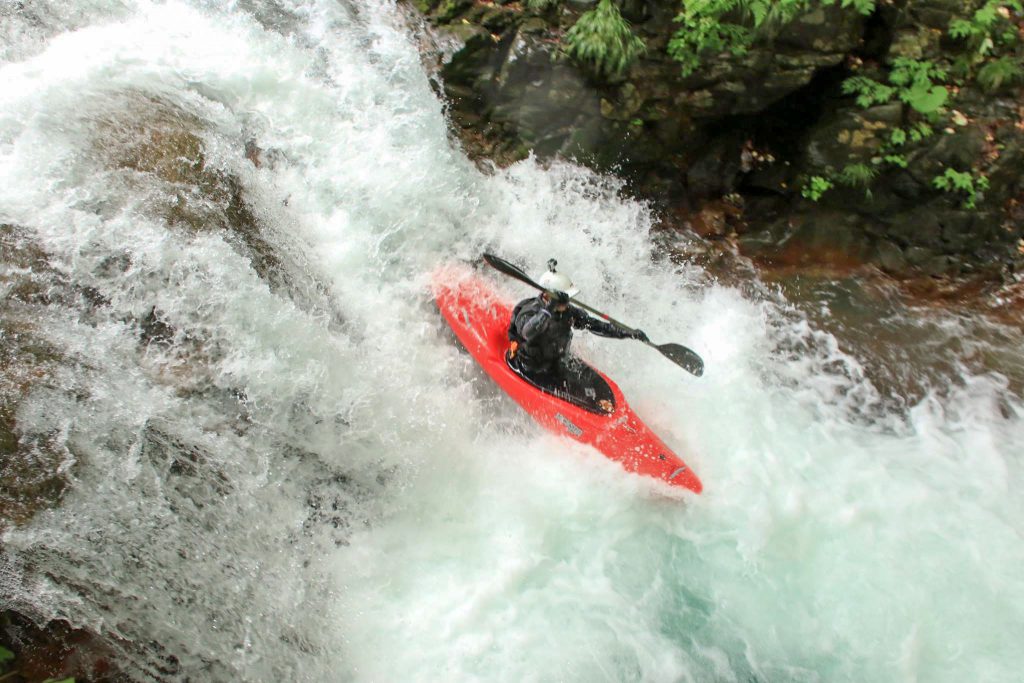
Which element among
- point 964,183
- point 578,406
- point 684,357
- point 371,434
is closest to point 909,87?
point 964,183

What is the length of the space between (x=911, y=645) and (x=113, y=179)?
18.3ft

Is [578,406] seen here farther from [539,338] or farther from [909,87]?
[909,87]

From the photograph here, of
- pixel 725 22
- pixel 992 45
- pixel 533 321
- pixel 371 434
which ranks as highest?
pixel 992 45

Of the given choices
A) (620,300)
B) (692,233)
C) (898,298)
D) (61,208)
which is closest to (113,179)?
(61,208)

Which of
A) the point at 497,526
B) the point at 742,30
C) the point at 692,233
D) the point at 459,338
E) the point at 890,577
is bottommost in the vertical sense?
the point at 497,526

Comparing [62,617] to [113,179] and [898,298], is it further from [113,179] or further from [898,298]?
[898,298]

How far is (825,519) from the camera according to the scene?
173 inches

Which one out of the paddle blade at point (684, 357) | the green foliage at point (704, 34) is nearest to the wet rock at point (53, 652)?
the paddle blade at point (684, 357)

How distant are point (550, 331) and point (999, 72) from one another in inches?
163

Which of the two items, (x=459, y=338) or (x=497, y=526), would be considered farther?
(x=459, y=338)

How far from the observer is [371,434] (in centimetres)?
424

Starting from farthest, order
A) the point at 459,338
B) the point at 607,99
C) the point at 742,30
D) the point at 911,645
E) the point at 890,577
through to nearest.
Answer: the point at 607,99 → the point at 742,30 → the point at 459,338 → the point at 890,577 → the point at 911,645

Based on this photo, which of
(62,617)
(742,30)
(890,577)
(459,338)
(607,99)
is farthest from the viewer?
(607,99)

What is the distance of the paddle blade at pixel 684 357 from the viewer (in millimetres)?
4465
